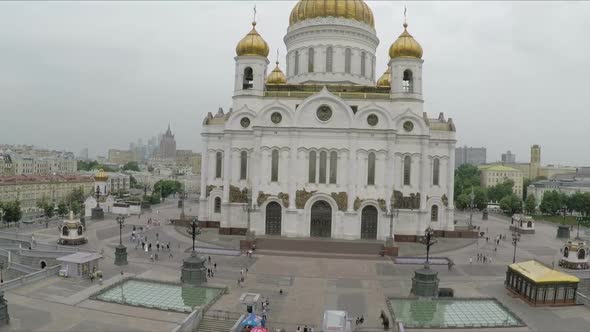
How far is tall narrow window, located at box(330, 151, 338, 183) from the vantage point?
3894 centimetres

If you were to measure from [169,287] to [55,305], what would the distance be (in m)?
5.66

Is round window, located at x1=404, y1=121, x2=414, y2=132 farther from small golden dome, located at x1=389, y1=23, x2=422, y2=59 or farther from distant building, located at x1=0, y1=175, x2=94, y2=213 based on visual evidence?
distant building, located at x1=0, y1=175, x2=94, y2=213

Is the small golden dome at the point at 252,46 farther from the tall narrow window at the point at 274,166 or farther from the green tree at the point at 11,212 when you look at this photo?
the green tree at the point at 11,212

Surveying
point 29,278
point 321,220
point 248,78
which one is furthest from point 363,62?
point 29,278

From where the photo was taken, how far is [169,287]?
25094 mm

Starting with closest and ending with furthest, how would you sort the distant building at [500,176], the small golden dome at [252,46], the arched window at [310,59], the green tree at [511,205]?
the small golden dome at [252,46] < the arched window at [310,59] < the green tree at [511,205] < the distant building at [500,176]

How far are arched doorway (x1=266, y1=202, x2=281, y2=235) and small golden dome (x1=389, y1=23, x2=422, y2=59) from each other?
17.3 m

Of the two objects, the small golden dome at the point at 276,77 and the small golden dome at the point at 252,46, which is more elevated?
the small golden dome at the point at 252,46

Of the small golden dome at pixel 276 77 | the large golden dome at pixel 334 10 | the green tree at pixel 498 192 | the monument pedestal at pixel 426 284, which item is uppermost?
the large golden dome at pixel 334 10

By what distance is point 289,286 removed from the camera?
25.9 m

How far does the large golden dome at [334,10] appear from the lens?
4397 centimetres

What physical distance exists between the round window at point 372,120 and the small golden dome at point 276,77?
1186 centimetres

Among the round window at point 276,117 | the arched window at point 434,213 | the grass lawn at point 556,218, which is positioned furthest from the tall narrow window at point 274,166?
the grass lawn at point 556,218

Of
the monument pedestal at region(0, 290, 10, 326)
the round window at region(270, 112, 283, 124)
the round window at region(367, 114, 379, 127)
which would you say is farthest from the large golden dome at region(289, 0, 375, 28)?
the monument pedestal at region(0, 290, 10, 326)
